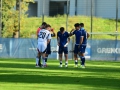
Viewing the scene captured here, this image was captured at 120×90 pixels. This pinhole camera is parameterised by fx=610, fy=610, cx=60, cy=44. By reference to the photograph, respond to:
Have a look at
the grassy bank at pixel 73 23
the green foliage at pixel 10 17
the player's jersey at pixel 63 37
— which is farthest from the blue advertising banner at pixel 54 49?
the player's jersey at pixel 63 37

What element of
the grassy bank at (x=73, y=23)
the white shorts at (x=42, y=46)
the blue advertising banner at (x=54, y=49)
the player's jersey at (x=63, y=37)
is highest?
the grassy bank at (x=73, y=23)

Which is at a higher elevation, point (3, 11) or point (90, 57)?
point (3, 11)

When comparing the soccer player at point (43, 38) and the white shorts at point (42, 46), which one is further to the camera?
the white shorts at point (42, 46)

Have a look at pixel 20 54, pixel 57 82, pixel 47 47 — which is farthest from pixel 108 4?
pixel 57 82

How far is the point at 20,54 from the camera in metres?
48.5

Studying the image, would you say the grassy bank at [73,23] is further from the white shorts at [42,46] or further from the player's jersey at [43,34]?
the player's jersey at [43,34]

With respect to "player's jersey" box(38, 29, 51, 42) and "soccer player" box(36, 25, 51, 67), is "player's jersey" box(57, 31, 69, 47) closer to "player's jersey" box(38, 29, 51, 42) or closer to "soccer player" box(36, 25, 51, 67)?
"soccer player" box(36, 25, 51, 67)

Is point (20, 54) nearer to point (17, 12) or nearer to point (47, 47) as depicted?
point (17, 12)

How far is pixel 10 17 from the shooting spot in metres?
58.5

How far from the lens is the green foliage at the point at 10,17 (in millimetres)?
57156

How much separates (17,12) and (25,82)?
1553 inches

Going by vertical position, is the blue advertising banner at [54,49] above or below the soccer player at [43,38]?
below

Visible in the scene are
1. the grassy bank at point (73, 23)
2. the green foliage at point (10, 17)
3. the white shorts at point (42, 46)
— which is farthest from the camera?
the grassy bank at point (73, 23)

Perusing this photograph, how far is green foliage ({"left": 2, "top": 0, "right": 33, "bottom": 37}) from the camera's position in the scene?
57156 millimetres
